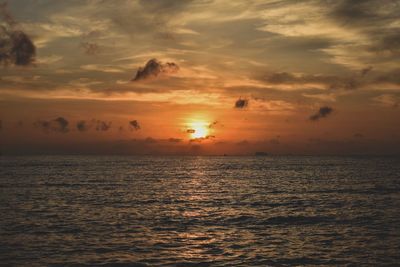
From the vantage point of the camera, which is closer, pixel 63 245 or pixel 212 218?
pixel 63 245

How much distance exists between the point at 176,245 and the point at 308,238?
1059 centimetres

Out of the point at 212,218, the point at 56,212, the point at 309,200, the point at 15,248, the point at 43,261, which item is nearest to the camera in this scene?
the point at 43,261

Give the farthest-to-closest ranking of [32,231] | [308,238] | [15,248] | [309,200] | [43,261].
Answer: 1. [309,200]
2. [32,231]
3. [308,238]
4. [15,248]
5. [43,261]

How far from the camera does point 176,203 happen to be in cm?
5850

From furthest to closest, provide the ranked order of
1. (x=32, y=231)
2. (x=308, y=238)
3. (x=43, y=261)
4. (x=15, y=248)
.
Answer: (x=32, y=231) → (x=308, y=238) → (x=15, y=248) → (x=43, y=261)

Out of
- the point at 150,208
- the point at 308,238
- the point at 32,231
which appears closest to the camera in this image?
the point at 308,238

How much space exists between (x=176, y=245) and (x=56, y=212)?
22.0 m

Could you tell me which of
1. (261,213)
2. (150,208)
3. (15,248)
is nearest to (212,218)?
(261,213)

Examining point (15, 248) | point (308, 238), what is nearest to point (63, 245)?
point (15, 248)

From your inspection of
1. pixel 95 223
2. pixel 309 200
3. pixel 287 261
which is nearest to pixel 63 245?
pixel 95 223

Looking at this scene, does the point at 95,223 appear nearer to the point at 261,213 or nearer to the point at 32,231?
the point at 32,231

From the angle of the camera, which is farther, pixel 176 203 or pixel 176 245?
pixel 176 203

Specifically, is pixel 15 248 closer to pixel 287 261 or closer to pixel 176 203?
pixel 287 261

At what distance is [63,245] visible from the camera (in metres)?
30.7
